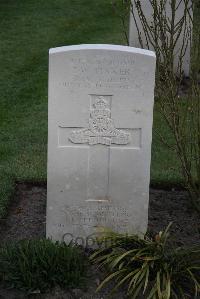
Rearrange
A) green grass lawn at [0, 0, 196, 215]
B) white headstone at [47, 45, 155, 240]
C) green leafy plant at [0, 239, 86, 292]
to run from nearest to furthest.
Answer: green leafy plant at [0, 239, 86, 292]
white headstone at [47, 45, 155, 240]
green grass lawn at [0, 0, 196, 215]

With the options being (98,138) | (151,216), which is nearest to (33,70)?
(151,216)

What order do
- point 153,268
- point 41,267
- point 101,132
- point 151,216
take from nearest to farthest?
1. point 41,267
2. point 153,268
3. point 101,132
4. point 151,216

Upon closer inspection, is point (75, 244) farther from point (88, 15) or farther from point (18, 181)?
point (88, 15)

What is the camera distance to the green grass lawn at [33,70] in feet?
21.7

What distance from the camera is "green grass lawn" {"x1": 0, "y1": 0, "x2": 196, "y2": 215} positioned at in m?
6.62

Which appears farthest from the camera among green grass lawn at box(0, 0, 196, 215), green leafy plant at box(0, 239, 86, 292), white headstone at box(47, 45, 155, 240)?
green grass lawn at box(0, 0, 196, 215)

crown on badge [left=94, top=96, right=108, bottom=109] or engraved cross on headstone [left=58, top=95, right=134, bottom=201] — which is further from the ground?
crown on badge [left=94, top=96, right=108, bottom=109]

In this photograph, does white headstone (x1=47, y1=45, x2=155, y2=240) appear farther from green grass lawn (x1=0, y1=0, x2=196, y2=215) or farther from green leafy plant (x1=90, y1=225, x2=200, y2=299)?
green grass lawn (x1=0, y1=0, x2=196, y2=215)

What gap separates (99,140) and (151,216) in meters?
1.14

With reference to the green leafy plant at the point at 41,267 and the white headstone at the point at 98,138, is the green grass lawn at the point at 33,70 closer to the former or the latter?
the white headstone at the point at 98,138

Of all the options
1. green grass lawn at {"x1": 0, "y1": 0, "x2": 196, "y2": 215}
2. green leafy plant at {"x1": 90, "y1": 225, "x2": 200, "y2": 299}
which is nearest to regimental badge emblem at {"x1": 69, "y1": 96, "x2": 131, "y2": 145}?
green leafy plant at {"x1": 90, "y1": 225, "x2": 200, "y2": 299}

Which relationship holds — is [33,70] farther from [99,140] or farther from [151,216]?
[99,140]

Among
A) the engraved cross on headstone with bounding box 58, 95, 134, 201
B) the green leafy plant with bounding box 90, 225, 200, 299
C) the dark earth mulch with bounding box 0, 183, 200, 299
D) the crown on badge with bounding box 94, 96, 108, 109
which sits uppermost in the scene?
the crown on badge with bounding box 94, 96, 108, 109

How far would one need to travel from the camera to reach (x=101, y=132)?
186 inches
